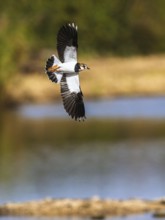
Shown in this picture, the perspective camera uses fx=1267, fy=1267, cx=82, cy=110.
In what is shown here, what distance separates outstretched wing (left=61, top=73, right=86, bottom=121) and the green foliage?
22599mm

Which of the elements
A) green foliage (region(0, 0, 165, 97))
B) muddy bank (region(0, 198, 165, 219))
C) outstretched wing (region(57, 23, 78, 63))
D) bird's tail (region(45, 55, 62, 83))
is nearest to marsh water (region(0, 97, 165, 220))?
muddy bank (region(0, 198, 165, 219))

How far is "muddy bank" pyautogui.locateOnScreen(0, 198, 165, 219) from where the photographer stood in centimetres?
1820

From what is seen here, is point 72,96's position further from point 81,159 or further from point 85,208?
point 81,159

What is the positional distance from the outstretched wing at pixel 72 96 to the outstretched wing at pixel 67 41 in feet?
1.13

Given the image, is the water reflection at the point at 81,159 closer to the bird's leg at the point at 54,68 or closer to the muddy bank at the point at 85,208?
the muddy bank at the point at 85,208

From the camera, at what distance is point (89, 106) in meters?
37.6

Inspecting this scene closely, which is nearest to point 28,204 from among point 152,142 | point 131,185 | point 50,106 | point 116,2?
point 131,185

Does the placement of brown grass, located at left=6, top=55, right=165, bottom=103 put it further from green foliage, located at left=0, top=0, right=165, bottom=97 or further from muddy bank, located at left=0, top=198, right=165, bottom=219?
muddy bank, located at left=0, top=198, right=165, bottom=219

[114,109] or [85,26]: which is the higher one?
[85,26]

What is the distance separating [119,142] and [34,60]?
1337cm

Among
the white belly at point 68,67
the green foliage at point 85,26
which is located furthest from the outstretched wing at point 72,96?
the green foliage at point 85,26

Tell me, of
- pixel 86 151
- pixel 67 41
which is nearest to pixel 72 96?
pixel 67 41

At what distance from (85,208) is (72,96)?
10.5ft

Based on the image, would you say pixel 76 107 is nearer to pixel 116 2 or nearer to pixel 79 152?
pixel 79 152
